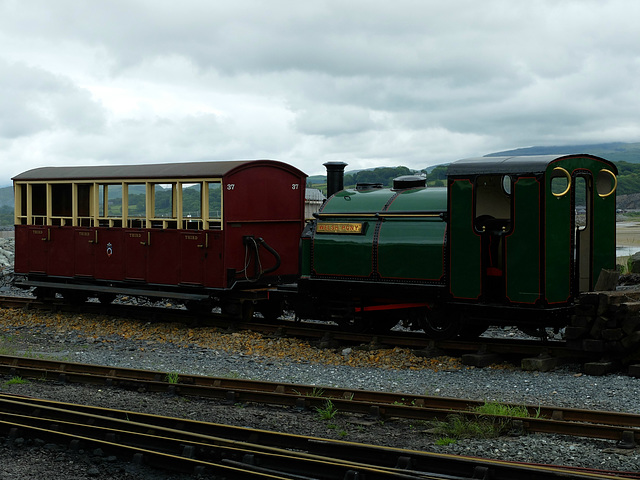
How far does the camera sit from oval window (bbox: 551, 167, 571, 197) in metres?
10.5

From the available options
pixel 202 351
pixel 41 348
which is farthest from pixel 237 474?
pixel 41 348

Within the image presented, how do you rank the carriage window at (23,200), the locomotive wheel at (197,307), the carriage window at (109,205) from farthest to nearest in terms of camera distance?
the carriage window at (23,200) → the carriage window at (109,205) → the locomotive wheel at (197,307)

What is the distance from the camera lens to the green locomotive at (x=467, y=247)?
10516 millimetres

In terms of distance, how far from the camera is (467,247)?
11.1 meters

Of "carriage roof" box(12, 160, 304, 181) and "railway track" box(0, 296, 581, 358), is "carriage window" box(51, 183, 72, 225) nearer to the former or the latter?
"carriage roof" box(12, 160, 304, 181)

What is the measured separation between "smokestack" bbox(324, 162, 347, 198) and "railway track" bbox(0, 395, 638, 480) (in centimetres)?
748

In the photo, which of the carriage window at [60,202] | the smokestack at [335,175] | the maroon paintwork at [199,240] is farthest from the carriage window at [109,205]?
the smokestack at [335,175]

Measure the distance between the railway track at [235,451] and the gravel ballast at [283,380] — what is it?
0.20 m

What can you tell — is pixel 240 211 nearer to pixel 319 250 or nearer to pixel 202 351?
pixel 319 250

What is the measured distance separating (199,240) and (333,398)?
21.9ft

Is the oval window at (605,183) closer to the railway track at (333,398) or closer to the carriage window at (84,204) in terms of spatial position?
the railway track at (333,398)

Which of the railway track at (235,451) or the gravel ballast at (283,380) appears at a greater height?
the railway track at (235,451)

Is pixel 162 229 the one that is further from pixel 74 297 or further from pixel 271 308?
pixel 74 297

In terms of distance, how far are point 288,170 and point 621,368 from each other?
25.7ft
